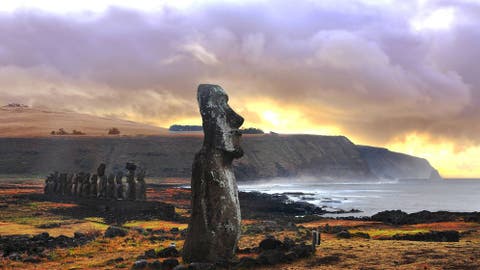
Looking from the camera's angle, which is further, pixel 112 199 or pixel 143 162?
pixel 143 162

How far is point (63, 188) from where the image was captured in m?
45.2

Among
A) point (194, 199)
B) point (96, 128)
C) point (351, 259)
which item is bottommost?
point (351, 259)

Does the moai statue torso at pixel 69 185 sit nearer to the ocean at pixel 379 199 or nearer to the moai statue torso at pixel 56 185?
the moai statue torso at pixel 56 185

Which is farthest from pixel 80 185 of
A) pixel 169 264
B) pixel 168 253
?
pixel 169 264

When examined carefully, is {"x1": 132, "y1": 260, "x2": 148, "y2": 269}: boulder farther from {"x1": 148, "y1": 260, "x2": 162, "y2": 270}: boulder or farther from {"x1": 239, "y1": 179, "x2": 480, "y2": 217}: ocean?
{"x1": 239, "y1": 179, "x2": 480, "y2": 217}: ocean

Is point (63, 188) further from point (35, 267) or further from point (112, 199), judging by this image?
point (35, 267)

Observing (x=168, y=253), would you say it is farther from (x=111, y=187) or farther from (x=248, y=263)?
(x=111, y=187)

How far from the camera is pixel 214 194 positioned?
558 inches

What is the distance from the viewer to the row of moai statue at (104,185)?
3784 cm

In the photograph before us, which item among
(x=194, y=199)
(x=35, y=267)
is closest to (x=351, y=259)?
(x=194, y=199)

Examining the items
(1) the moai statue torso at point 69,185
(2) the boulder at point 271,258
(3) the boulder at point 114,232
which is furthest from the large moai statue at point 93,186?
(2) the boulder at point 271,258

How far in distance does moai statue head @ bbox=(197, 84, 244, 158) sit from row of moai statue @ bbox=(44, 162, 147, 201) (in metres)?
23.8

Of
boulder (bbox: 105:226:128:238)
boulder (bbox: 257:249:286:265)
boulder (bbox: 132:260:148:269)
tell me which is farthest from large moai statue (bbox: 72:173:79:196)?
boulder (bbox: 257:249:286:265)

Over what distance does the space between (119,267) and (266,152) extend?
15764cm
